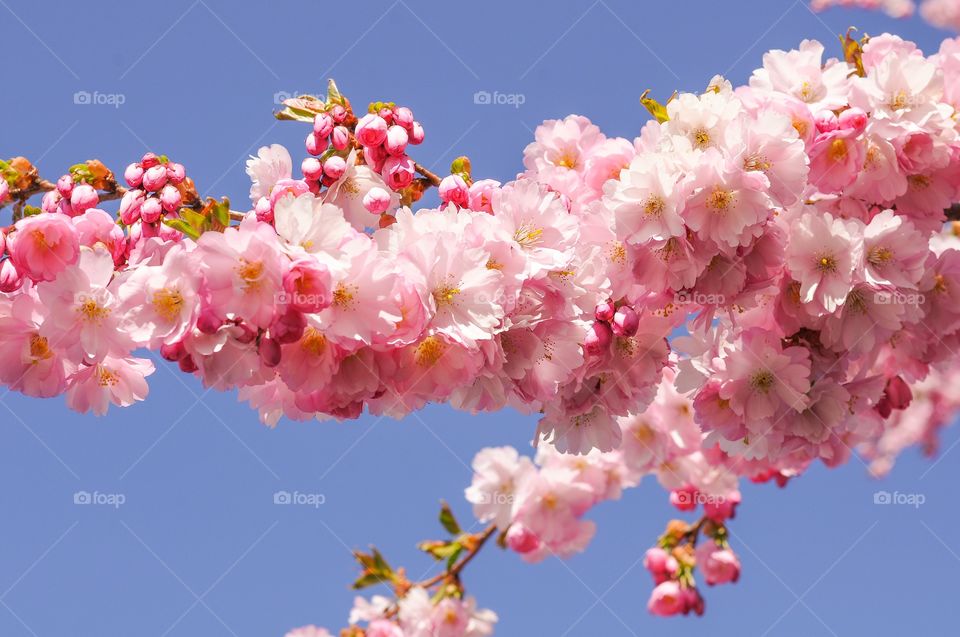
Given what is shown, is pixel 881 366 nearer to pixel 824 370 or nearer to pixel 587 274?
pixel 824 370

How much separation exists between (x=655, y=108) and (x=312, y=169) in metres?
1.02

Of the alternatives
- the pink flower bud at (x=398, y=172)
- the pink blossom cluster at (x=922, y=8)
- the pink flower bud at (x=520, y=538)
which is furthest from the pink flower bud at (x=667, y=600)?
the pink blossom cluster at (x=922, y=8)

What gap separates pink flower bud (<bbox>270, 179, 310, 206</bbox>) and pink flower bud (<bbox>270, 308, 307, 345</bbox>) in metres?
0.50

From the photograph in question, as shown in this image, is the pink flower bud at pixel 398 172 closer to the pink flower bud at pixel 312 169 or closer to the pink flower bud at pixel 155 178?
the pink flower bud at pixel 312 169

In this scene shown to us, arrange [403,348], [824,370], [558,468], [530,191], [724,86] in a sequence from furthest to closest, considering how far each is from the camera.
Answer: [558,468] → [824,370] → [724,86] → [530,191] → [403,348]

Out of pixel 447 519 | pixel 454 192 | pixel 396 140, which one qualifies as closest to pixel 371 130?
pixel 396 140

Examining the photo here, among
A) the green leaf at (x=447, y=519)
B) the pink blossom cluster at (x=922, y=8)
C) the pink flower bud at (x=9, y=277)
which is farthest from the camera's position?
the pink blossom cluster at (x=922, y=8)

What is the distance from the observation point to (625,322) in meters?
2.70

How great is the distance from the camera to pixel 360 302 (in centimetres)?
219

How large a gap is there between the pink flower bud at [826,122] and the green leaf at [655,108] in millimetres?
439

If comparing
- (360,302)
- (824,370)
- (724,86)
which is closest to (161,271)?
(360,302)

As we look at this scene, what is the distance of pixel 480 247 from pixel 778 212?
0.99 meters

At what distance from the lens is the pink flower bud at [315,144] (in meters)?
2.75

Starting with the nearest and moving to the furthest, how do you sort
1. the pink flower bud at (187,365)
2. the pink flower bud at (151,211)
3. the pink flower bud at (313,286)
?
the pink flower bud at (313,286), the pink flower bud at (187,365), the pink flower bud at (151,211)
